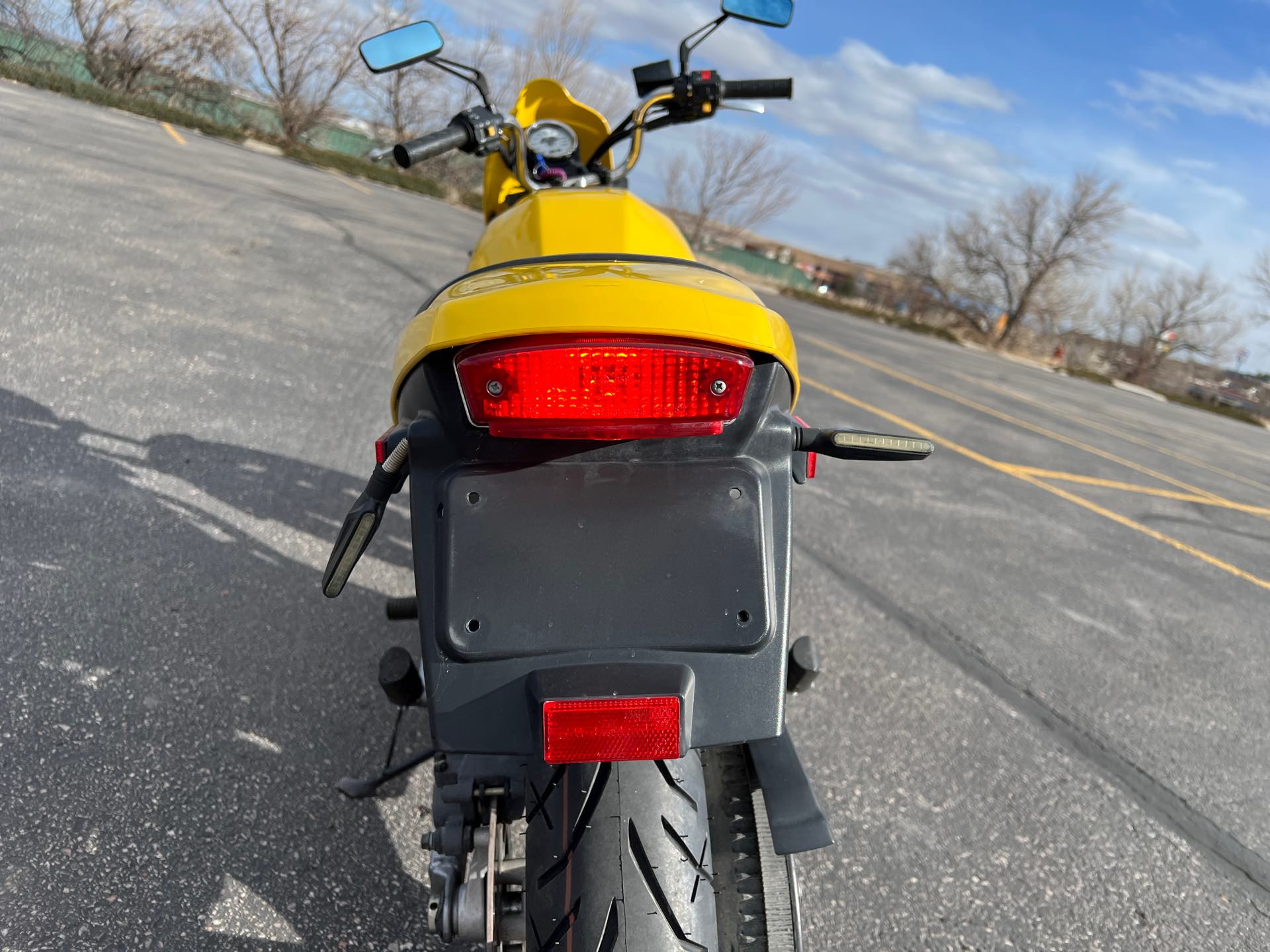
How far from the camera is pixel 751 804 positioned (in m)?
1.56

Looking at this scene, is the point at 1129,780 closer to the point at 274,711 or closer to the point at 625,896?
the point at 625,896

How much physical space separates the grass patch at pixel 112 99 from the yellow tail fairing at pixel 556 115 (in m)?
11.4

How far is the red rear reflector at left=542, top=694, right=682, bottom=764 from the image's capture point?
4.10 ft

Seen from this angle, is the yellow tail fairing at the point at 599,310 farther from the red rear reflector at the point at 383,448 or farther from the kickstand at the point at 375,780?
the kickstand at the point at 375,780

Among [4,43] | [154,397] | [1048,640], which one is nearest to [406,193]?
[4,43]

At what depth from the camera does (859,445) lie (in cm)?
167

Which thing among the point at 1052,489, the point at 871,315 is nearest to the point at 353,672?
the point at 1052,489

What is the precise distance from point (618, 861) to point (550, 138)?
8.67 ft

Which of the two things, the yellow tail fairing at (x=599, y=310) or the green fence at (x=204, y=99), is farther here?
the green fence at (x=204, y=99)

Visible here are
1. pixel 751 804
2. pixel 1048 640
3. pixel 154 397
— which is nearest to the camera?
pixel 751 804

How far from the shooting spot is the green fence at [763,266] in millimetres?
32750

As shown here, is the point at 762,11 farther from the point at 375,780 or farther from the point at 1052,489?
the point at 1052,489

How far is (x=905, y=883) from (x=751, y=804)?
1.01 meters

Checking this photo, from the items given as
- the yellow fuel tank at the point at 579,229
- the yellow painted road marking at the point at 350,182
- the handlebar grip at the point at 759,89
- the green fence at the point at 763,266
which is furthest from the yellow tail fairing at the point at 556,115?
the green fence at the point at 763,266
